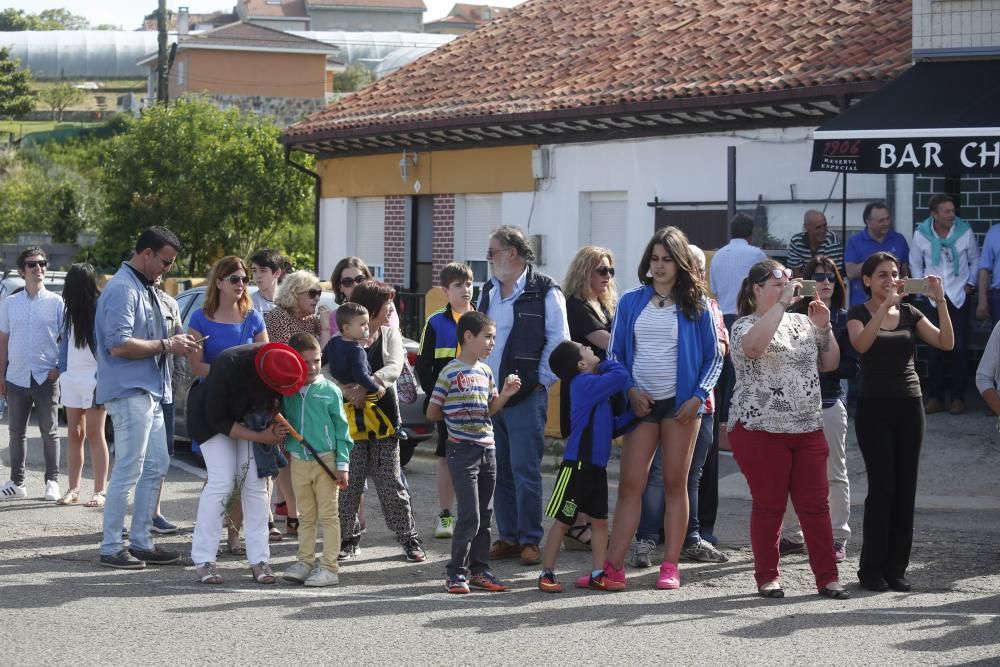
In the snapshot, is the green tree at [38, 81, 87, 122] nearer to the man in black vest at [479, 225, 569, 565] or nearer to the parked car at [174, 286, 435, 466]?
the parked car at [174, 286, 435, 466]

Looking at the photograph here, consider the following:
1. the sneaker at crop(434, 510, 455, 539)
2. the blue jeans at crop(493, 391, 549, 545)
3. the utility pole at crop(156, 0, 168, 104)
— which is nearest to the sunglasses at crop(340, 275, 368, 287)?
the blue jeans at crop(493, 391, 549, 545)

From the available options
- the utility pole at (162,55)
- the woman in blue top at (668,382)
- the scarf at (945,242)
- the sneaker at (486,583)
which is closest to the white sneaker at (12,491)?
the sneaker at (486,583)

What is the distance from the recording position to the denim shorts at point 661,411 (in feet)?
26.9

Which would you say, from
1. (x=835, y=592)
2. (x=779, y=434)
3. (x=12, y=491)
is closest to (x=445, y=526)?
(x=779, y=434)

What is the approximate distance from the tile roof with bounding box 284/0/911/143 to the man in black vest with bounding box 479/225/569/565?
7.29 m

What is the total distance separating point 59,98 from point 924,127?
3111 inches

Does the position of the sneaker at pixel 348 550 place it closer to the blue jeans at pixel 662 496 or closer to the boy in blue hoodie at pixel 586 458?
the boy in blue hoodie at pixel 586 458

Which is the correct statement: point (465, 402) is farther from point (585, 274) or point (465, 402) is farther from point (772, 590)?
point (772, 590)

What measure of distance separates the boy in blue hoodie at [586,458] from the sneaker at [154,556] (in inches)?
88.2

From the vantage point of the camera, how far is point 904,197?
15.4 meters

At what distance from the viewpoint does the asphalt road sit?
6688mm

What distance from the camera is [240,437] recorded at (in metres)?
8.22

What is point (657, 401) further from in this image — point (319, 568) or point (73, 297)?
point (73, 297)

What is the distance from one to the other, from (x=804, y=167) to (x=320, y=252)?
1081 cm
